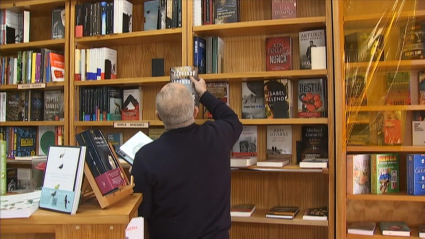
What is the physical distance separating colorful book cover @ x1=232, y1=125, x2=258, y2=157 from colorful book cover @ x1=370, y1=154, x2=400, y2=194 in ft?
2.57

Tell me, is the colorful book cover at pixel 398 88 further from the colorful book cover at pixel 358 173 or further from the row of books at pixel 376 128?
the colorful book cover at pixel 358 173

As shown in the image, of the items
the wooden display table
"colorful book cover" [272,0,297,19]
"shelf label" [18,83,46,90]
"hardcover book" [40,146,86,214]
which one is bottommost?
the wooden display table

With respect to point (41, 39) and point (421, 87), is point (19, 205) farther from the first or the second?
point (41, 39)

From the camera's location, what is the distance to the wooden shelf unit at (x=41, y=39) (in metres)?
2.99

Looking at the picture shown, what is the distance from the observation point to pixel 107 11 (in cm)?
289

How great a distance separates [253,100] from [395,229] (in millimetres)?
1225

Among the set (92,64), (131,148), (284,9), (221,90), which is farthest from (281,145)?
(92,64)

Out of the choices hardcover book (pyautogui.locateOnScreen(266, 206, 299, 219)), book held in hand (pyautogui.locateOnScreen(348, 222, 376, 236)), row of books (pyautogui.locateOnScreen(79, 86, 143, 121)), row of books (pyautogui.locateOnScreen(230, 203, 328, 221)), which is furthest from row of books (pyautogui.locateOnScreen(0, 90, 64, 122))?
book held in hand (pyautogui.locateOnScreen(348, 222, 376, 236))

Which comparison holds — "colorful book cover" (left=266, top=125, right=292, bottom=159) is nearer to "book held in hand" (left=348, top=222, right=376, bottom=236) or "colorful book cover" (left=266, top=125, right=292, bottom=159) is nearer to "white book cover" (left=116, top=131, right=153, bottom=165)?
"book held in hand" (left=348, top=222, right=376, bottom=236)

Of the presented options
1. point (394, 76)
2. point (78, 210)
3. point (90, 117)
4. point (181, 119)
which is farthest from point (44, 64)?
point (394, 76)

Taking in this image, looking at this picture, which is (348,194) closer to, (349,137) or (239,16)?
(349,137)

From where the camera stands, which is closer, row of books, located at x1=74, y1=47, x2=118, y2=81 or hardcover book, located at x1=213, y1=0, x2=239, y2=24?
hardcover book, located at x1=213, y1=0, x2=239, y2=24

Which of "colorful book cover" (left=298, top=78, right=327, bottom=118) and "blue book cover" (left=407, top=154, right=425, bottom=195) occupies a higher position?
"colorful book cover" (left=298, top=78, right=327, bottom=118)

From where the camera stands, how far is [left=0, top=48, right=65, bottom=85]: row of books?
302 centimetres
